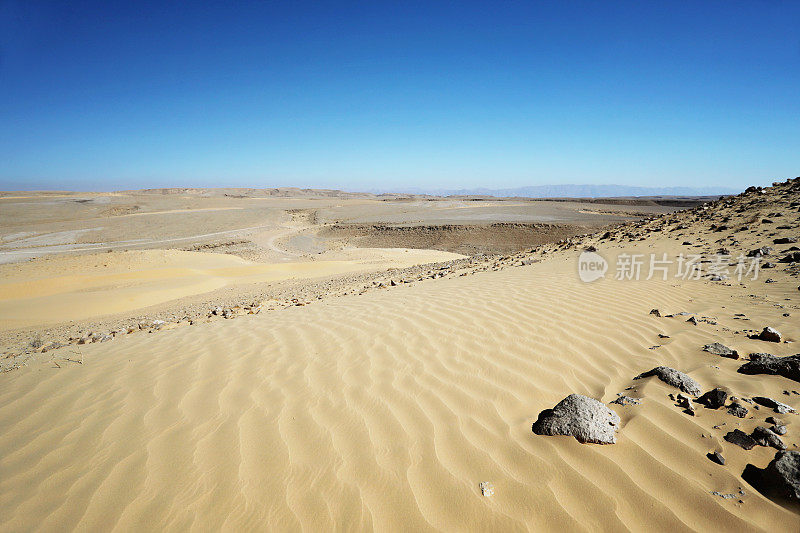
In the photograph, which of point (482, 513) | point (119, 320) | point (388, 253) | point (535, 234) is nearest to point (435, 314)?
point (482, 513)

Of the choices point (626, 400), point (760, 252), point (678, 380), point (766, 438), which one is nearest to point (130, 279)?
point (626, 400)

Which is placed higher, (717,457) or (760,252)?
(760,252)

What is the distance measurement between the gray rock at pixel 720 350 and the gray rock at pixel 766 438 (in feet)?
4.29

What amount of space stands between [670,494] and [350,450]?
1636 mm

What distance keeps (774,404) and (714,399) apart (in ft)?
0.94

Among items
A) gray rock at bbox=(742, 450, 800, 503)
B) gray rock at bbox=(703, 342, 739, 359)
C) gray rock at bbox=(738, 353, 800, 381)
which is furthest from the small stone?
gray rock at bbox=(703, 342, 739, 359)

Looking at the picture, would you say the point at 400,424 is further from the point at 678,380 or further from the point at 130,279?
the point at 130,279

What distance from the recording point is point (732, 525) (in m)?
1.44

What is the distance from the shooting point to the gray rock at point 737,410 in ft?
6.70

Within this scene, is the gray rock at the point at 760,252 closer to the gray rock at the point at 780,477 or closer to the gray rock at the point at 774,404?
the gray rock at the point at 774,404

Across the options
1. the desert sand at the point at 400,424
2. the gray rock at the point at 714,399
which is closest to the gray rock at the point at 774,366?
the desert sand at the point at 400,424

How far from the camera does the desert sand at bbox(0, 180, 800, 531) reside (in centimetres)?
167

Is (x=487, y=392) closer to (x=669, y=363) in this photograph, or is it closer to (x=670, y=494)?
(x=670, y=494)

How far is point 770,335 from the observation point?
125 inches
